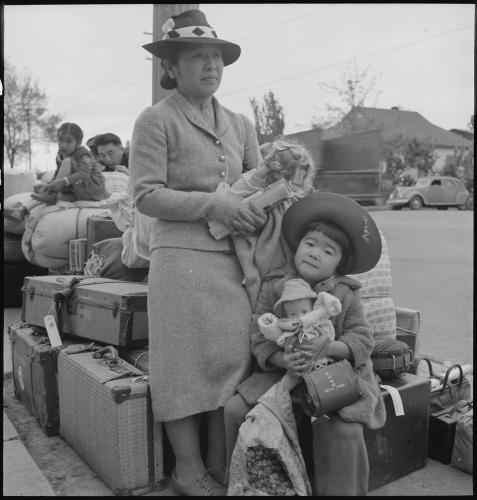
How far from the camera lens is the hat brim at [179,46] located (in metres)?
2.50

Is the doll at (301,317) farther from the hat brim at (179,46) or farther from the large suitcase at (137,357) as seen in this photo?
the hat brim at (179,46)

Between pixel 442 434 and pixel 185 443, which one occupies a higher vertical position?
pixel 185 443

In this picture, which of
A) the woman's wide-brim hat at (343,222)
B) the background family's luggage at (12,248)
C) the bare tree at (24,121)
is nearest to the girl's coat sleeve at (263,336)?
the woman's wide-brim hat at (343,222)

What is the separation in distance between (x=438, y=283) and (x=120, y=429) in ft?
20.4

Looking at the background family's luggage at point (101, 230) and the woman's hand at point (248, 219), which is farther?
the background family's luggage at point (101, 230)

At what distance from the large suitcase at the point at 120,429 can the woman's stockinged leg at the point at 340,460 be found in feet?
2.49

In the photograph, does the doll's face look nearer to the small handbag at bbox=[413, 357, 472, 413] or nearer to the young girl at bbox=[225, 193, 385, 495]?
the young girl at bbox=[225, 193, 385, 495]

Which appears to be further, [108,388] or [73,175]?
[73,175]

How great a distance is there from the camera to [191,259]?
2.55m

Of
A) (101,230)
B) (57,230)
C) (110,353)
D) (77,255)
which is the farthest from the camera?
(57,230)

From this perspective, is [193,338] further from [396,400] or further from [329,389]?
[396,400]

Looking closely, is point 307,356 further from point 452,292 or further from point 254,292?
point 452,292

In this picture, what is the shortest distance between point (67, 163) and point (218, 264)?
11.4ft

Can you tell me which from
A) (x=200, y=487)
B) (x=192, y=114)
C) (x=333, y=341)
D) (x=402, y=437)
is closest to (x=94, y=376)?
(x=200, y=487)
